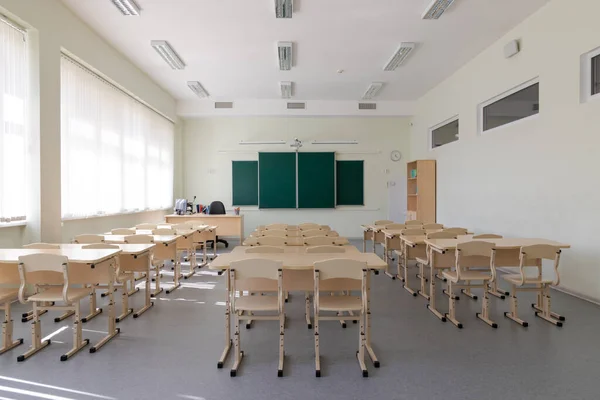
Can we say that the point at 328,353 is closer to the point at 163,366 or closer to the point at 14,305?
the point at 163,366

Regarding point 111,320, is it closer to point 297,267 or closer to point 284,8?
point 297,267

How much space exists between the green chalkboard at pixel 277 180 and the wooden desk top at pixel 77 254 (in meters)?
6.78

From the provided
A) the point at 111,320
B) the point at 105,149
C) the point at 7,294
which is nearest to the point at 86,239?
the point at 7,294

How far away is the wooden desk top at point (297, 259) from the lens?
2812 millimetres

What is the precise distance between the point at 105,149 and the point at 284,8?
4.04 m

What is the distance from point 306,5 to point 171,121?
6.02 metres

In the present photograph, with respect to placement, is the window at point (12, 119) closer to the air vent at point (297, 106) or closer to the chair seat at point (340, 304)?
the chair seat at point (340, 304)

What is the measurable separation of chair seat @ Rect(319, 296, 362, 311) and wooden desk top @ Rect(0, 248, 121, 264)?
200 cm

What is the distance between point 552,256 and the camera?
3.44 metres

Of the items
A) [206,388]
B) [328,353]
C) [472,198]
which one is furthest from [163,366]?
[472,198]

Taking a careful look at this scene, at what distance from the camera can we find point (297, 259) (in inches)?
123

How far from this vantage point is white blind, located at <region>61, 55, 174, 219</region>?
520 centimetres

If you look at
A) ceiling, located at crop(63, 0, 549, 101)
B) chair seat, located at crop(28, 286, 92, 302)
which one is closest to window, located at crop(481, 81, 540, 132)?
ceiling, located at crop(63, 0, 549, 101)

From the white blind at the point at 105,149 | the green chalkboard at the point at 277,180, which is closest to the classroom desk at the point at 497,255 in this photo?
the white blind at the point at 105,149
